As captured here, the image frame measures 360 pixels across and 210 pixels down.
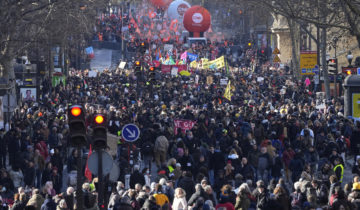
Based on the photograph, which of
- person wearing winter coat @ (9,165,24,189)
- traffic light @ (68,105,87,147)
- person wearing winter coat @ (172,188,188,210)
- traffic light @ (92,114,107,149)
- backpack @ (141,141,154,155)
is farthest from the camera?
backpack @ (141,141,154,155)

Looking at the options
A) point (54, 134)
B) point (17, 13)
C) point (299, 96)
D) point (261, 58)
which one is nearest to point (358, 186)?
point (54, 134)

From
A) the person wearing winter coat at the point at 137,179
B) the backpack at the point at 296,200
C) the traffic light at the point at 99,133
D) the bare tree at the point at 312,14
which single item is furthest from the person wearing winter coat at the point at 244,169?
the traffic light at the point at 99,133

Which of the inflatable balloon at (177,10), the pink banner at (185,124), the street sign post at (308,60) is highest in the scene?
the inflatable balloon at (177,10)

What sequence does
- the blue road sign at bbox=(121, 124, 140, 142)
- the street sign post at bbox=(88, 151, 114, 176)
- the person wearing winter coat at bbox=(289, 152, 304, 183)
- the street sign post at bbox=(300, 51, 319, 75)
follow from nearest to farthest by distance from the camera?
1. the street sign post at bbox=(88, 151, 114, 176)
2. the blue road sign at bbox=(121, 124, 140, 142)
3. the person wearing winter coat at bbox=(289, 152, 304, 183)
4. the street sign post at bbox=(300, 51, 319, 75)

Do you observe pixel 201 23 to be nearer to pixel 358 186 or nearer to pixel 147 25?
pixel 147 25

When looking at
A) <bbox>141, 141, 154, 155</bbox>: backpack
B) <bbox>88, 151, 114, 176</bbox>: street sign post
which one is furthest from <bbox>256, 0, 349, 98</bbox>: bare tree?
<bbox>88, 151, 114, 176</bbox>: street sign post

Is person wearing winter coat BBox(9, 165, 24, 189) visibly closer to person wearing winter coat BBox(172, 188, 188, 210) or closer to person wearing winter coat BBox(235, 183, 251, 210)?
person wearing winter coat BBox(172, 188, 188, 210)

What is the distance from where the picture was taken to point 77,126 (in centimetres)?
1366

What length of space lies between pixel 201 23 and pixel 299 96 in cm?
4741

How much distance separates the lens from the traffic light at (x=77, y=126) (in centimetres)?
1354

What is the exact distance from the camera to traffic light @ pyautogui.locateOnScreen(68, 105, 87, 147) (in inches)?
533

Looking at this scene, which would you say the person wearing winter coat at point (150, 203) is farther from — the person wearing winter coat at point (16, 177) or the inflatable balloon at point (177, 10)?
the inflatable balloon at point (177, 10)

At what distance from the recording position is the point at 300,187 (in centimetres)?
1681

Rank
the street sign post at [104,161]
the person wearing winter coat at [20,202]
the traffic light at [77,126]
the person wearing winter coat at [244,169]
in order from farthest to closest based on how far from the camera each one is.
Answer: the person wearing winter coat at [244,169]
the person wearing winter coat at [20,202]
the street sign post at [104,161]
the traffic light at [77,126]
